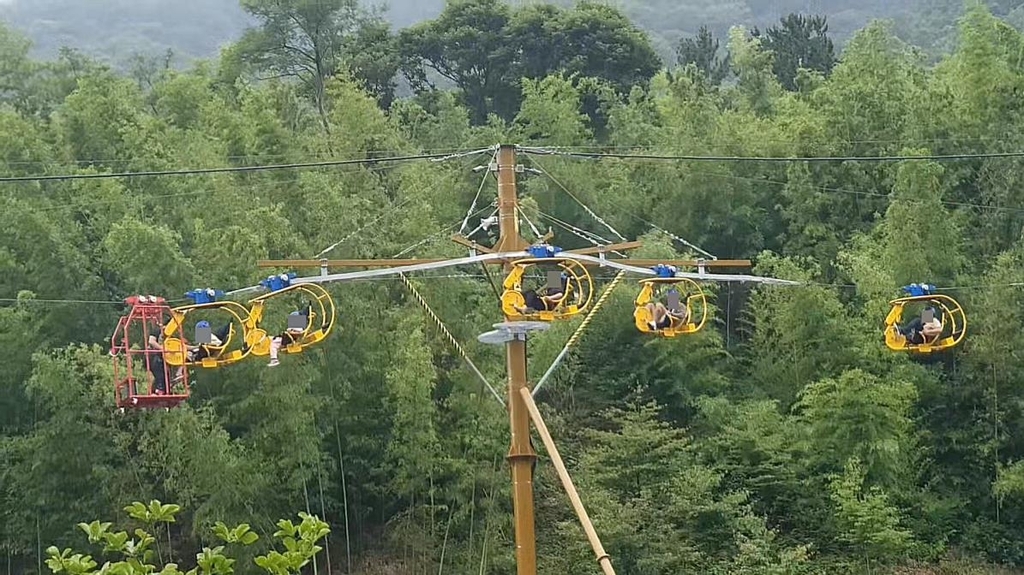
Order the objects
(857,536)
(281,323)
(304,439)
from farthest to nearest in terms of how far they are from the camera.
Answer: (857,536)
(304,439)
(281,323)

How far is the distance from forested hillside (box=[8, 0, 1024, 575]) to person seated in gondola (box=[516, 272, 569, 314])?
5.54m

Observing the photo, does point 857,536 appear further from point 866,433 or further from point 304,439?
point 304,439

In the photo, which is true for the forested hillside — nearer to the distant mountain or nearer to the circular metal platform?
the circular metal platform

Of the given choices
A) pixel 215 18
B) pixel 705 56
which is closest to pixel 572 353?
pixel 705 56

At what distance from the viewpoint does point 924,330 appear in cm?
831

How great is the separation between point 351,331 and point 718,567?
16.9 ft

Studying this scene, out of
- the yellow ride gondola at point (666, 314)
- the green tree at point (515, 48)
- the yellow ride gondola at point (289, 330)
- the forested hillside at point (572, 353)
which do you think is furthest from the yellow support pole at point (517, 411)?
the green tree at point (515, 48)

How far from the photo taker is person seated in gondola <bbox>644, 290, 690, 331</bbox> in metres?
8.17

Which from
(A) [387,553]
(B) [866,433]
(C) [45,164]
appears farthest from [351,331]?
(B) [866,433]

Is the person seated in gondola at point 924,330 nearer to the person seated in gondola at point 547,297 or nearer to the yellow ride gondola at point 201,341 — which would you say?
the person seated in gondola at point 547,297

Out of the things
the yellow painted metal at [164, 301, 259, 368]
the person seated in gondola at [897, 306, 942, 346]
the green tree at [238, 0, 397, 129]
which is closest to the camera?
the yellow painted metal at [164, 301, 259, 368]

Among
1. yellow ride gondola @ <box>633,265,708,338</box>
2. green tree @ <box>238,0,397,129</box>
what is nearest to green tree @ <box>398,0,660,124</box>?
green tree @ <box>238,0,397,129</box>

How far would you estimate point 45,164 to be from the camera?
54.1ft

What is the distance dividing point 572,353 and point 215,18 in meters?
74.0
